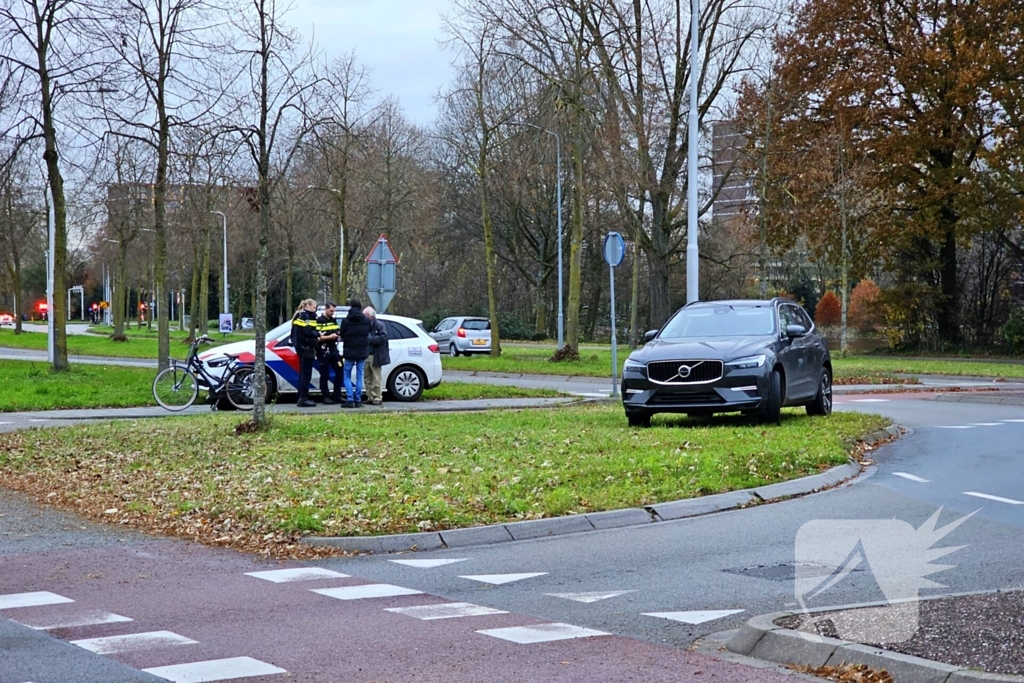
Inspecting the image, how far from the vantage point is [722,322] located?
16734 millimetres

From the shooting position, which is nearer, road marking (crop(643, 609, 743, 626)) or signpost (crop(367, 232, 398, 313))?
road marking (crop(643, 609, 743, 626))

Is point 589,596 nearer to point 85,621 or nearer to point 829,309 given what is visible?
point 85,621

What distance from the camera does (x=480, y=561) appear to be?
8422mm

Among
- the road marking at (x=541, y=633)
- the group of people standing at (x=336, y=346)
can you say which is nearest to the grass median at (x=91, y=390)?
the group of people standing at (x=336, y=346)

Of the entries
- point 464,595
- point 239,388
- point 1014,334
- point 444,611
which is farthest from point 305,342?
point 1014,334

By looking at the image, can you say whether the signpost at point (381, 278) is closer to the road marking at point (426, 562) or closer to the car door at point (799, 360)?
the car door at point (799, 360)

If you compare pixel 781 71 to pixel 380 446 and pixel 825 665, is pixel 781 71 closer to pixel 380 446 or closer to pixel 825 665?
pixel 380 446

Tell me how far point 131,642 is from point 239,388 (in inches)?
587

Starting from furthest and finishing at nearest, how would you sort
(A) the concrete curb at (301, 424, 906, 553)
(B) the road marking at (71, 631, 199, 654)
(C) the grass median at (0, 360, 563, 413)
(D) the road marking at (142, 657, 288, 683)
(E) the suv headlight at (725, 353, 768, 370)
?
(C) the grass median at (0, 360, 563, 413)
(E) the suv headlight at (725, 353, 768, 370)
(A) the concrete curb at (301, 424, 906, 553)
(B) the road marking at (71, 631, 199, 654)
(D) the road marking at (142, 657, 288, 683)

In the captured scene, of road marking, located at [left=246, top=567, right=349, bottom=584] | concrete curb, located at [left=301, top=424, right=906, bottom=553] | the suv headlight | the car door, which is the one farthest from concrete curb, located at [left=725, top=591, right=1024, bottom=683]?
the car door

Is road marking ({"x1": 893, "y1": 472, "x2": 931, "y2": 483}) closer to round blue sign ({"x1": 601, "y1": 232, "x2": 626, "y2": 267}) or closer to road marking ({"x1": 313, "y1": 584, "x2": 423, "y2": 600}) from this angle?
road marking ({"x1": 313, "y1": 584, "x2": 423, "y2": 600})

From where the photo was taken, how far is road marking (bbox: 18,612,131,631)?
6.47 m

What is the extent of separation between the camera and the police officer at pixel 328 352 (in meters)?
21.1

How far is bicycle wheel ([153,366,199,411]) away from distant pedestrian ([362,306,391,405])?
10.4 ft
